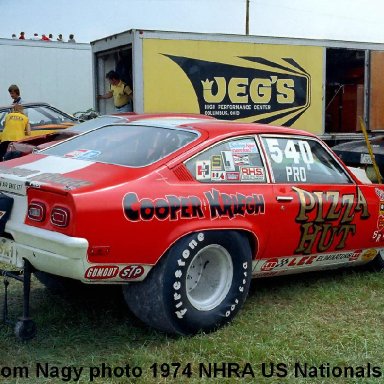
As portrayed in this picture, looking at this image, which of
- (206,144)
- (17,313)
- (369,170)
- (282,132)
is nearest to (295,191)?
(282,132)

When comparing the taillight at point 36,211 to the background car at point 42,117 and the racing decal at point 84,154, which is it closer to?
the racing decal at point 84,154

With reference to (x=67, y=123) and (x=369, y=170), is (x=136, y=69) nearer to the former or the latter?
(x=67, y=123)

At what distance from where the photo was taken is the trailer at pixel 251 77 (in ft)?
32.9

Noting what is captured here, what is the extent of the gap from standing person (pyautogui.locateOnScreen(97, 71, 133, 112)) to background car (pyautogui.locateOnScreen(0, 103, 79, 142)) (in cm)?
100

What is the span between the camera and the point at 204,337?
3930mm

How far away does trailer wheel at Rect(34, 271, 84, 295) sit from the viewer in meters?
4.57

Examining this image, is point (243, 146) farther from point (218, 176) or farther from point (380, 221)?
point (380, 221)

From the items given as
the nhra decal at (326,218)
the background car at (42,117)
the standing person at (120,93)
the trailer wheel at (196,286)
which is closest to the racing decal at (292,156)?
the nhra decal at (326,218)

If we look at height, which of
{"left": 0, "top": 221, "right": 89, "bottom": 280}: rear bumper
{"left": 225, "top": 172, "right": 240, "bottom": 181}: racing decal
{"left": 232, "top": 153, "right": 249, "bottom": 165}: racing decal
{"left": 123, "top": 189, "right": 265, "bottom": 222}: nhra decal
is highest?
{"left": 232, "top": 153, "right": 249, "bottom": 165}: racing decal

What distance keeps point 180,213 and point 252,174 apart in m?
0.77

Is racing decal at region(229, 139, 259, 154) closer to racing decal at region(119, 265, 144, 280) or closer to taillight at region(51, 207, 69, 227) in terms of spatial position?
racing decal at region(119, 265, 144, 280)

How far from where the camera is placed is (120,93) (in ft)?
35.5

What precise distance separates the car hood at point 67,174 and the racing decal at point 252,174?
762mm

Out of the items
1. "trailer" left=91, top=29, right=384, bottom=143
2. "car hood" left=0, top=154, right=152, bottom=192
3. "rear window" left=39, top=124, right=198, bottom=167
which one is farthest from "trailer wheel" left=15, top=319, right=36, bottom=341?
"trailer" left=91, top=29, right=384, bottom=143
